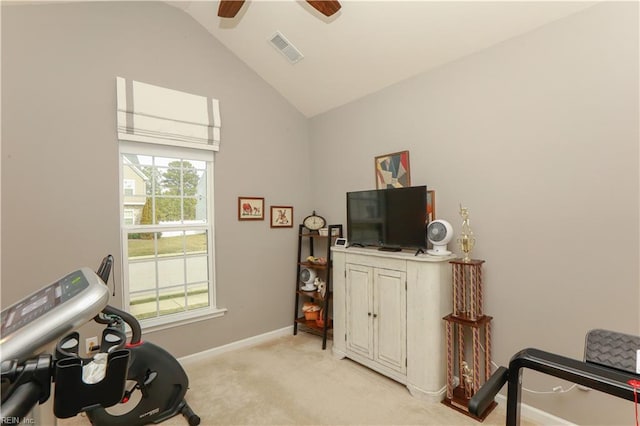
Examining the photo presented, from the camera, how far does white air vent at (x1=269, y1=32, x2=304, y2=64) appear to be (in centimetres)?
288

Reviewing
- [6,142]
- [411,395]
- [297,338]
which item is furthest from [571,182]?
[6,142]

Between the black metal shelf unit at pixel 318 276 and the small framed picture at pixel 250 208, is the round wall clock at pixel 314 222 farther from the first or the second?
the small framed picture at pixel 250 208

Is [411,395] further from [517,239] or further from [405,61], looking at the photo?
[405,61]

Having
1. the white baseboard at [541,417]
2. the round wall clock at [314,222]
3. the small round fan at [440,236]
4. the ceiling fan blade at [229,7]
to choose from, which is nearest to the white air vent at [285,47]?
the ceiling fan blade at [229,7]

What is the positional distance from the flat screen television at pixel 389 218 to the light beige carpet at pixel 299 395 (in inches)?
46.5

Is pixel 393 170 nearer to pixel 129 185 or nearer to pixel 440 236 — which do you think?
pixel 440 236

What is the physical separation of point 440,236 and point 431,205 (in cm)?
40

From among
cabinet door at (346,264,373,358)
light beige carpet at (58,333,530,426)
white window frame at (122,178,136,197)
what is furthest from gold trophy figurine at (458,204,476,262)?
white window frame at (122,178,136,197)

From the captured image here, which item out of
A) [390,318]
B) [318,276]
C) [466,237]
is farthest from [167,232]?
[466,237]

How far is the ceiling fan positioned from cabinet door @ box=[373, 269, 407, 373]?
199 cm

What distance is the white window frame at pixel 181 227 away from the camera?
2.68m

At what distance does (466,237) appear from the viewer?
229 centimetres

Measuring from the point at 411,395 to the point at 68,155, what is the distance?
3.31 metres

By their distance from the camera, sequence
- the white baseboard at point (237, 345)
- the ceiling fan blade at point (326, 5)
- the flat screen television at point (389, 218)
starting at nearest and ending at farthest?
the ceiling fan blade at point (326, 5), the flat screen television at point (389, 218), the white baseboard at point (237, 345)
